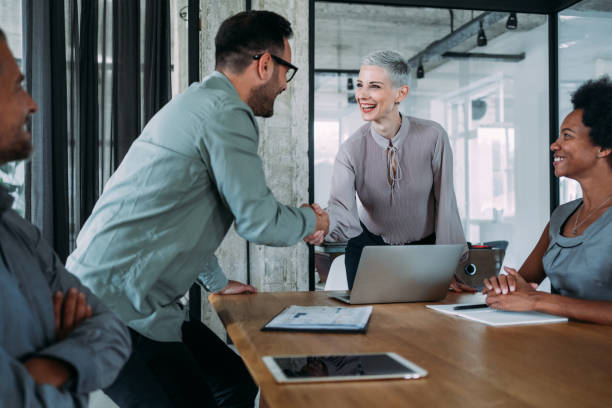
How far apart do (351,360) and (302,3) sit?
10.7 ft

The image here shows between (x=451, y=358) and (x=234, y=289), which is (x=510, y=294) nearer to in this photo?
(x=451, y=358)

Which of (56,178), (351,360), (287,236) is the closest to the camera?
(351,360)

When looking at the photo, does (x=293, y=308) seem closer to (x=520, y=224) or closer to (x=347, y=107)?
(x=520, y=224)

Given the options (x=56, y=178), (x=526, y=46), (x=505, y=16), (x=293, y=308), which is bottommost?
(x=293, y=308)

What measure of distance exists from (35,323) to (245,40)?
1.18 m

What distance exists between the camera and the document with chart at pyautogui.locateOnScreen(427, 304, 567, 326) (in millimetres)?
1631

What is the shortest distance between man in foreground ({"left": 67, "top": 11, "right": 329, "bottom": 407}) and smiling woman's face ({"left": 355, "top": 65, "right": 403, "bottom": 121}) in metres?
1.10

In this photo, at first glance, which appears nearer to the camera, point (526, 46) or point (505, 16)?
point (526, 46)

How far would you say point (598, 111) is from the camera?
2.11m

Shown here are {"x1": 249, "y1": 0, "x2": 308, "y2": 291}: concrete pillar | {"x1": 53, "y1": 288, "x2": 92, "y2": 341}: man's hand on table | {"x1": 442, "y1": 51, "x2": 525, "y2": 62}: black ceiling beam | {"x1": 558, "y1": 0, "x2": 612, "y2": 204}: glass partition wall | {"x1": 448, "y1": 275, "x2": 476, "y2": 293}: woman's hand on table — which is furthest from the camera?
{"x1": 442, "y1": 51, "x2": 525, "y2": 62}: black ceiling beam

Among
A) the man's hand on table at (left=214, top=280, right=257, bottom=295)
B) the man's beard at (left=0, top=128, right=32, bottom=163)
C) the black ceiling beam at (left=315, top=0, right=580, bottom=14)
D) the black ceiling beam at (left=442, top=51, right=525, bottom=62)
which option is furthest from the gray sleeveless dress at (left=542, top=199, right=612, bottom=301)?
the black ceiling beam at (left=442, top=51, right=525, bottom=62)

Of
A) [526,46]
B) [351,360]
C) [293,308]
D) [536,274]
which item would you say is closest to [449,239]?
[536,274]

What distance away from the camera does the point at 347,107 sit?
6258 mm

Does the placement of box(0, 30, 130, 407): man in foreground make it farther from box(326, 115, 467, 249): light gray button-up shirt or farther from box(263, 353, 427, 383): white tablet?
box(326, 115, 467, 249): light gray button-up shirt
